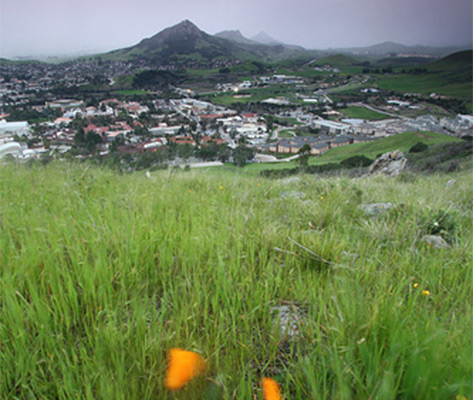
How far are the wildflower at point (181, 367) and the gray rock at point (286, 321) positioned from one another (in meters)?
0.36

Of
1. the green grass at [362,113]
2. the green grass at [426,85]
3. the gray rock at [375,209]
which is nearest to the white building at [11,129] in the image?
the gray rock at [375,209]

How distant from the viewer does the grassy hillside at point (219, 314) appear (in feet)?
2.74

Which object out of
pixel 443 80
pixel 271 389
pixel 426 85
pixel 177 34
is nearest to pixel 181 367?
pixel 271 389

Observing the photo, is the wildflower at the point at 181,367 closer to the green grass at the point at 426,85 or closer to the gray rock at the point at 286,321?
the gray rock at the point at 286,321

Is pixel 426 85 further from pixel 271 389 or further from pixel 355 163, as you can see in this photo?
pixel 271 389

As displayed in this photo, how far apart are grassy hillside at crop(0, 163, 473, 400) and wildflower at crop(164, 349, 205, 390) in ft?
0.08

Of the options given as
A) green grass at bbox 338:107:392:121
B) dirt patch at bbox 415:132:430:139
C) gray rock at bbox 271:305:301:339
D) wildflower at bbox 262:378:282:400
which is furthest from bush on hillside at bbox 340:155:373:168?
green grass at bbox 338:107:392:121

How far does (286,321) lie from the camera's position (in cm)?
128

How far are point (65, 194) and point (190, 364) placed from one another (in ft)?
7.03

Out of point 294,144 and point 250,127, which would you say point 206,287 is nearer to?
point 294,144

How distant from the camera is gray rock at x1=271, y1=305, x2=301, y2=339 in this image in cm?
116

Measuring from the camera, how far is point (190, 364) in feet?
3.09

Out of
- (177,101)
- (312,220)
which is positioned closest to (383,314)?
(312,220)

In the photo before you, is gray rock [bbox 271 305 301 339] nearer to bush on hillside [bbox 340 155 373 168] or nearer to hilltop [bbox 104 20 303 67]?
bush on hillside [bbox 340 155 373 168]
